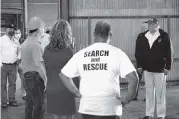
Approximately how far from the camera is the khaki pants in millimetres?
7070

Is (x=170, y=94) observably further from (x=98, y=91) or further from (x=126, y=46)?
(x=98, y=91)

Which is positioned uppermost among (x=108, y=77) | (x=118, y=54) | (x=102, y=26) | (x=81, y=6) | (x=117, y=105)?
(x=81, y=6)

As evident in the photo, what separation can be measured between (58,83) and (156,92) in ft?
10.00

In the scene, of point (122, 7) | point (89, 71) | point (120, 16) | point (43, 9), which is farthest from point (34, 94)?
point (43, 9)

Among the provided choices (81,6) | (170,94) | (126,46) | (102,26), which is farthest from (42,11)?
(102,26)

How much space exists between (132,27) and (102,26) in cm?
770

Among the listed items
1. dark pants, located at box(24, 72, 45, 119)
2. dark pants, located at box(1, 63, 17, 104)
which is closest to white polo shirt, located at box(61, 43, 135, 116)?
dark pants, located at box(24, 72, 45, 119)

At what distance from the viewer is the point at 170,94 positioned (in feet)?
34.1

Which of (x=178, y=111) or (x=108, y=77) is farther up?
(x=108, y=77)

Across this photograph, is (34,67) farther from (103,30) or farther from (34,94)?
(103,30)

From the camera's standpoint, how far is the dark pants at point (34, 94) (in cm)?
598

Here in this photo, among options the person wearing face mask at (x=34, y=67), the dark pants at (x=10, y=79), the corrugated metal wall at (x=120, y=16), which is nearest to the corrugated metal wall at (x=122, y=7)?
the corrugated metal wall at (x=120, y=16)

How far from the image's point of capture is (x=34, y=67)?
19.5ft

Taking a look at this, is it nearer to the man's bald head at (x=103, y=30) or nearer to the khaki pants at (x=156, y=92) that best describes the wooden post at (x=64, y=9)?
the khaki pants at (x=156, y=92)
